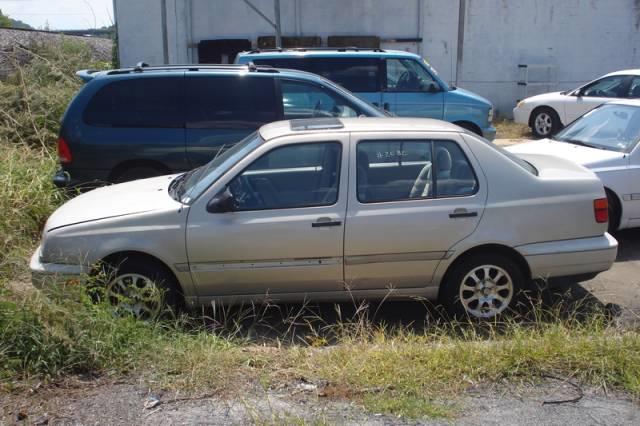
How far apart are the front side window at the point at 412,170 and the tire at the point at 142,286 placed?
163cm

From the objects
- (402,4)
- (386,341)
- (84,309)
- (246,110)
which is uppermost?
(402,4)

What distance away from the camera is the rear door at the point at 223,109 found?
7.62m

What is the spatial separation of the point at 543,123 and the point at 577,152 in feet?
25.4

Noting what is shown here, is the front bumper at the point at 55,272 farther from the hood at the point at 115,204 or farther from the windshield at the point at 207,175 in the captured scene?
the windshield at the point at 207,175

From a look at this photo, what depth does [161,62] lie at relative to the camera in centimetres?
1848

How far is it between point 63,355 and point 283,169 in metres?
2.06

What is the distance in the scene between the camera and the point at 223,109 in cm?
771

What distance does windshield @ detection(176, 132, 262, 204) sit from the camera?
515 centimetres

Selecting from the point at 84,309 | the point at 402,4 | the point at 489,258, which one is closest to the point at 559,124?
the point at 402,4

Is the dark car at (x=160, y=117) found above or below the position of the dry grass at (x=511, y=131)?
above

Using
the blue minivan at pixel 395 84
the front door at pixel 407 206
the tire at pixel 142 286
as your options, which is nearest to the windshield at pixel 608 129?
the blue minivan at pixel 395 84

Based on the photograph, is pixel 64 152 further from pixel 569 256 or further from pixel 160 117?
pixel 569 256

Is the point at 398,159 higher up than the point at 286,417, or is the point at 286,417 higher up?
the point at 398,159

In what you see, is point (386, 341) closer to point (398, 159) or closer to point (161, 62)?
point (398, 159)
